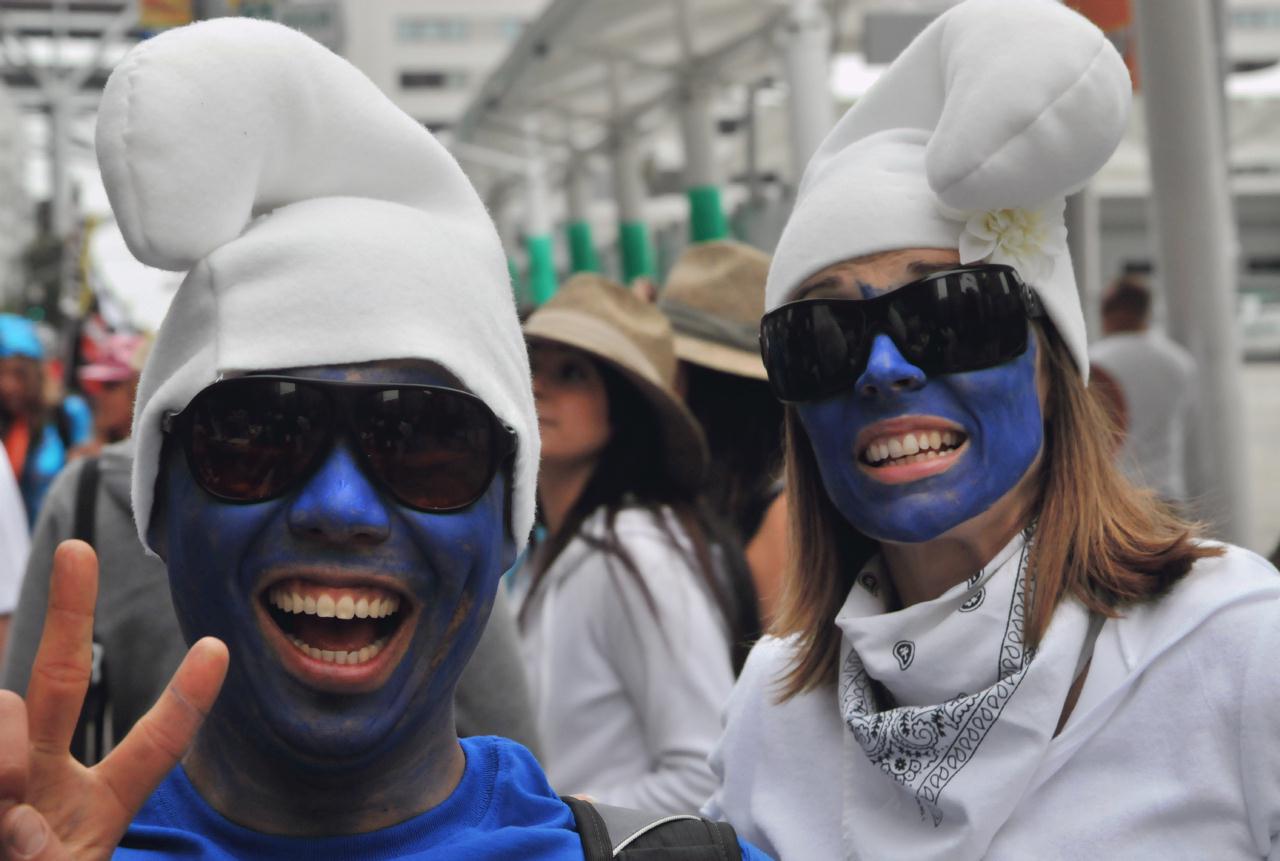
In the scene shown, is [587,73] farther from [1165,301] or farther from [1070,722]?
[1070,722]

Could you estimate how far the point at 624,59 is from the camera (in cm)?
1378

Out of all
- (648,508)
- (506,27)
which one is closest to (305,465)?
(648,508)

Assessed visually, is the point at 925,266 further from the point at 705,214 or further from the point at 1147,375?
the point at 705,214

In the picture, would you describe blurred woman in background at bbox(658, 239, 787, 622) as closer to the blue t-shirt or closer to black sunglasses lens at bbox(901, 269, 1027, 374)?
black sunglasses lens at bbox(901, 269, 1027, 374)

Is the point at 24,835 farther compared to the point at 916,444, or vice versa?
the point at 916,444

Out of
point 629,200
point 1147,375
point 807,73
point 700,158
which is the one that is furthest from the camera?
point 629,200

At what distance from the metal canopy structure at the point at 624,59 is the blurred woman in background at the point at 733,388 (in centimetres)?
591

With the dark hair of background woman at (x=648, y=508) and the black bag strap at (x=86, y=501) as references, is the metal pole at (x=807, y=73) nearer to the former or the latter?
the dark hair of background woman at (x=648, y=508)

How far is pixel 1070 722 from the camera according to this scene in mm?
2088

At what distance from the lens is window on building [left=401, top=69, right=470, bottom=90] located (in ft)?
273

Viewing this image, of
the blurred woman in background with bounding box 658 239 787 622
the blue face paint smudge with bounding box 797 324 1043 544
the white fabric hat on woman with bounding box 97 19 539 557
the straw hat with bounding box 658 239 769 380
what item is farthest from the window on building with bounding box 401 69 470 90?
the white fabric hat on woman with bounding box 97 19 539 557

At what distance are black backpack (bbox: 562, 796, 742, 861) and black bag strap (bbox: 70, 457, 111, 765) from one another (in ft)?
2.95

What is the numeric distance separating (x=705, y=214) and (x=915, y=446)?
11.9 metres

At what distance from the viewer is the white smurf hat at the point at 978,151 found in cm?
211
